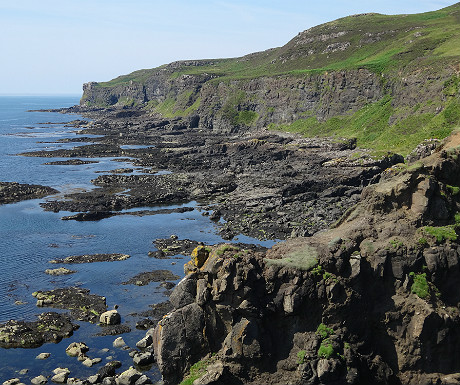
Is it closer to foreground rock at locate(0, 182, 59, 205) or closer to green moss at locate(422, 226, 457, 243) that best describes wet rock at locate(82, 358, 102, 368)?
green moss at locate(422, 226, 457, 243)

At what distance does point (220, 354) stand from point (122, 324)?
1822 centimetres

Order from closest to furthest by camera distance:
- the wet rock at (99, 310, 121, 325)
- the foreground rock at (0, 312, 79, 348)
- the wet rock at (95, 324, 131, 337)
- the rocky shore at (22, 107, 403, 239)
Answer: the foreground rock at (0, 312, 79, 348)
the wet rock at (95, 324, 131, 337)
the wet rock at (99, 310, 121, 325)
the rocky shore at (22, 107, 403, 239)

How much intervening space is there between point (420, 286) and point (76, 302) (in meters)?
36.6

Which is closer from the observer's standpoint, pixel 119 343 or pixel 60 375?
pixel 60 375

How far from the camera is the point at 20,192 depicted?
104 metres

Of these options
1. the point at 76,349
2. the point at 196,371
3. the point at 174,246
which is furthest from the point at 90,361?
the point at 174,246

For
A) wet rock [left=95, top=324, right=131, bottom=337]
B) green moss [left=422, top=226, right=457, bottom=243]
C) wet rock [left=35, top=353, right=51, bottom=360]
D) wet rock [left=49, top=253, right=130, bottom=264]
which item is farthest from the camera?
wet rock [left=49, top=253, right=130, bottom=264]

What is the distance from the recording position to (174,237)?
7562 centimetres

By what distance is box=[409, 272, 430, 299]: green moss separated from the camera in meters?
33.6

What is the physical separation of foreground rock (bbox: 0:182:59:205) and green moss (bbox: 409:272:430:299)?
285 feet

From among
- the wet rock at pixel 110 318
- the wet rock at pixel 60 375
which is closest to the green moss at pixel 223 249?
the wet rock at pixel 60 375

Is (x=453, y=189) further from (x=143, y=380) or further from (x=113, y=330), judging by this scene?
(x=113, y=330)

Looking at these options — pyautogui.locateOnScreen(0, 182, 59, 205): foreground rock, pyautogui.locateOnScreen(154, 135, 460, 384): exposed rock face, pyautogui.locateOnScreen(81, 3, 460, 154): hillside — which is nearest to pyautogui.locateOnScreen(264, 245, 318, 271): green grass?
pyautogui.locateOnScreen(154, 135, 460, 384): exposed rock face

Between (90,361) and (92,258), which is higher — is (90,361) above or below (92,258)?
below
